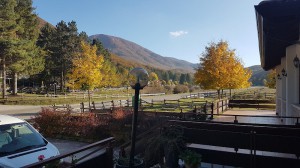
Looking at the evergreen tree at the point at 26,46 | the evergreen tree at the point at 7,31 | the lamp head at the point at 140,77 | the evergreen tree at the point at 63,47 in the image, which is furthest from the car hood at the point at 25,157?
the evergreen tree at the point at 63,47

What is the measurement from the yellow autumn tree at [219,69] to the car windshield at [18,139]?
2472 centimetres

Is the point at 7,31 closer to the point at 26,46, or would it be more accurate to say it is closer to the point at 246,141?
the point at 26,46

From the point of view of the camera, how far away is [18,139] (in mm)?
7297

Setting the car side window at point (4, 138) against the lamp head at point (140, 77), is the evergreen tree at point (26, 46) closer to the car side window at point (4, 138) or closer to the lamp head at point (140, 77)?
the car side window at point (4, 138)

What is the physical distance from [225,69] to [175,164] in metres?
24.8

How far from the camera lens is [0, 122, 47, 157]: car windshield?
6.73 meters

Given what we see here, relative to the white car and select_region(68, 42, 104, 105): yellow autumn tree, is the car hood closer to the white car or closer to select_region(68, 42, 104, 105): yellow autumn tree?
the white car

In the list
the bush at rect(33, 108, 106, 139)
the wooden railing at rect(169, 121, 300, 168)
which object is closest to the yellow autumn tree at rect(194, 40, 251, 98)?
the bush at rect(33, 108, 106, 139)

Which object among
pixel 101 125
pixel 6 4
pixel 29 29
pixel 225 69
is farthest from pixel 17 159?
pixel 29 29

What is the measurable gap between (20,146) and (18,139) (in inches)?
17.0

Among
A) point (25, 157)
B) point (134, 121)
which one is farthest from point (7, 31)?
point (134, 121)

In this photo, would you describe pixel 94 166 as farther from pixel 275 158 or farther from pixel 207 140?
pixel 275 158

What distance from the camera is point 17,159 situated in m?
6.14

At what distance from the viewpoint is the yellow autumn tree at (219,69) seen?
3038 cm
